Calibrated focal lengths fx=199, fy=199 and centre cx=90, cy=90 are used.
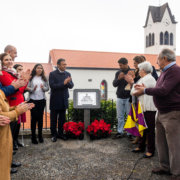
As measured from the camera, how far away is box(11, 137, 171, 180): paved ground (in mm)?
3133

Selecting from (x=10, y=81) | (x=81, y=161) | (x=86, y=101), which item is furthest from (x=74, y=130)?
(x=10, y=81)

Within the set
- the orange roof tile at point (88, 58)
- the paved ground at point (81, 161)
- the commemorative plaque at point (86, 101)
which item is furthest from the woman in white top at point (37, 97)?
the orange roof tile at point (88, 58)

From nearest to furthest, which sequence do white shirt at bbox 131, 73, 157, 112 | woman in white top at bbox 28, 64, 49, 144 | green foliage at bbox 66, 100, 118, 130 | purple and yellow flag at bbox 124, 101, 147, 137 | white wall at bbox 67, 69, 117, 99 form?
white shirt at bbox 131, 73, 157, 112 < purple and yellow flag at bbox 124, 101, 147, 137 < woman in white top at bbox 28, 64, 49, 144 < green foliage at bbox 66, 100, 118, 130 < white wall at bbox 67, 69, 117, 99

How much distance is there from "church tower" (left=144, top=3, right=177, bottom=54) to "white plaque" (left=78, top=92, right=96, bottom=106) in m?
39.4

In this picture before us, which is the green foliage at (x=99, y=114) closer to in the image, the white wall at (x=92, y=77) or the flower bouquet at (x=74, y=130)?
the flower bouquet at (x=74, y=130)

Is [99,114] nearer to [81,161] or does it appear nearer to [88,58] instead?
[81,161]

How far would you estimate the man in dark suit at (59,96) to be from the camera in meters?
4.96

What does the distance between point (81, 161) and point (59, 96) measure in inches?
73.5

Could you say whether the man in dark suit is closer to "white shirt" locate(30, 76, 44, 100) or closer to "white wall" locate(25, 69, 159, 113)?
"white shirt" locate(30, 76, 44, 100)

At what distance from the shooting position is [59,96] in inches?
198

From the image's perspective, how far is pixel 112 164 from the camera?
11.7ft

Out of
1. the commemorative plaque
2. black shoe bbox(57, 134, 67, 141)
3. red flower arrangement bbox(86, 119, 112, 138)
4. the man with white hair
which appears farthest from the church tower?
the man with white hair

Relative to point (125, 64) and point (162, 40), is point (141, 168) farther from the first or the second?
point (162, 40)

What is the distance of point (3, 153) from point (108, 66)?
1227 inches
